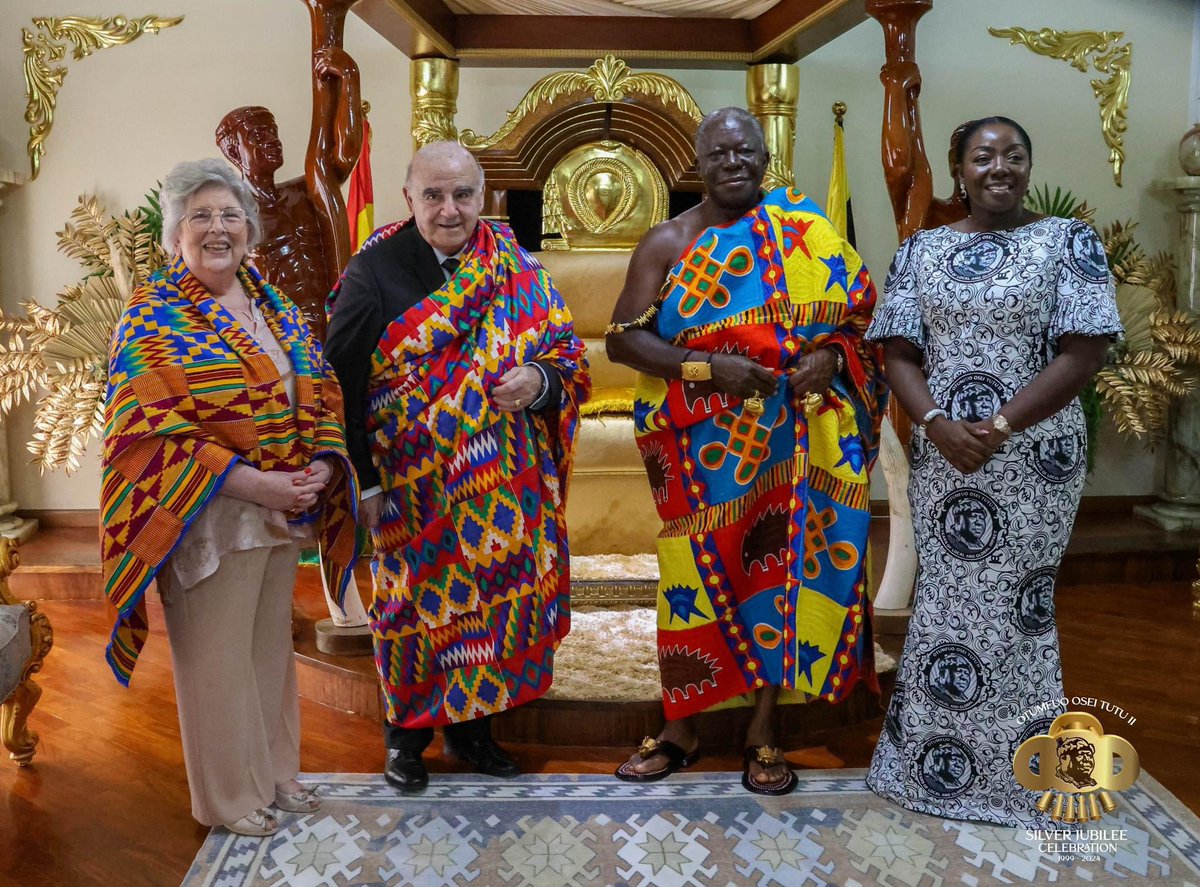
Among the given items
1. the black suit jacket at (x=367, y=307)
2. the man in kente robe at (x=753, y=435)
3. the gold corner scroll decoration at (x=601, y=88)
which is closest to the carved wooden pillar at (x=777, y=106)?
the gold corner scroll decoration at (x=601, y=88)

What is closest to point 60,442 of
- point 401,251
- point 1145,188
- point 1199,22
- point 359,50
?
point 359,50

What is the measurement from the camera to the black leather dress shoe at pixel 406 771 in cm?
285

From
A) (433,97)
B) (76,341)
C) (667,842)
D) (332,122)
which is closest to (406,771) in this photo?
(667,842)

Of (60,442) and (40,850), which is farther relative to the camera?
(60,442)

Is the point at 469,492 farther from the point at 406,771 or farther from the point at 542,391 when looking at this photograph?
the point at 406,771

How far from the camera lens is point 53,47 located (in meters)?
5.32

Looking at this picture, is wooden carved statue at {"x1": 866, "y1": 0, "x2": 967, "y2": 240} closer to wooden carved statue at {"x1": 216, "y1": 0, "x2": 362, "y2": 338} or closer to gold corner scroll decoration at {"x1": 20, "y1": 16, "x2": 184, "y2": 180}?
wooden carved statue at {"x1": 216, "y1": 0, "x2": 362, "y2": 338}

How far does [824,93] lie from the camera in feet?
18.8

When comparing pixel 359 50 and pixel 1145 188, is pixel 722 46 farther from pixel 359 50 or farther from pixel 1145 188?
pixel 1145 188

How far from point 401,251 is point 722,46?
274 cm

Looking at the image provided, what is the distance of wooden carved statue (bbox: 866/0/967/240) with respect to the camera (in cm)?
361

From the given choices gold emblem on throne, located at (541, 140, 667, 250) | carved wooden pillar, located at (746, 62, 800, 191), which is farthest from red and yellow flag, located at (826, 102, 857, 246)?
gold emblem on throne, located at (541, 140, 667, 250)

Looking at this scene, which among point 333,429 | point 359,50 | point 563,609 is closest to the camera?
point 333,429

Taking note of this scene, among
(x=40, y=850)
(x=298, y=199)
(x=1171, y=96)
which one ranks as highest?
(x=1171, y=96)
